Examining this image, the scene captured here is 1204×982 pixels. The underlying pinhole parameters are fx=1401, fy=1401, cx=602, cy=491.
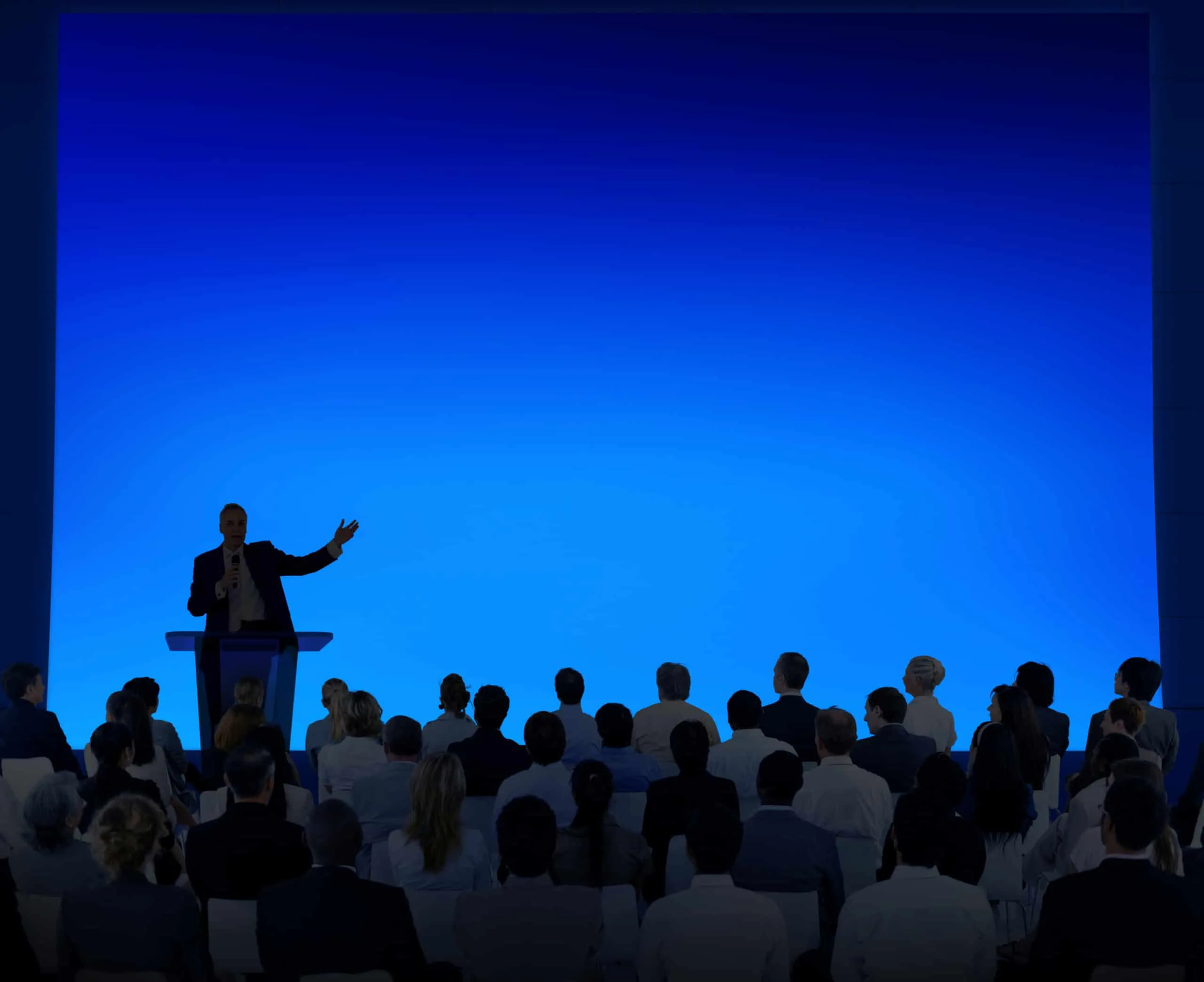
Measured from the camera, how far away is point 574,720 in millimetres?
5277

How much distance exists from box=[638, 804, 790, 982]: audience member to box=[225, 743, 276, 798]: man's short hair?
101cm

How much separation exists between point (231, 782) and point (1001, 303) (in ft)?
20.7

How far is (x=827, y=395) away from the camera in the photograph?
8414 mm

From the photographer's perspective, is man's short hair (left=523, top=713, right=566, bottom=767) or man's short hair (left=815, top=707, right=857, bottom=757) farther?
man's short hair (left=523, top=713, right=566, bottom=767)

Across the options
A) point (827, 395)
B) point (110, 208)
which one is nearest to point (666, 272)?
point (827, 395)

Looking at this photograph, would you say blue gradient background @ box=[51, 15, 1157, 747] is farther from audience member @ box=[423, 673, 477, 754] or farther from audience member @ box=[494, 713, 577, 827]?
audience member @ box=[494, 713, 577, 827]

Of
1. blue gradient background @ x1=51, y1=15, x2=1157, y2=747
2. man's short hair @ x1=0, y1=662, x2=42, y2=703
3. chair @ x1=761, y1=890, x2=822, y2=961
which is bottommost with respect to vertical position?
chair @ x1=761, y1=890, x2=822, y2=961

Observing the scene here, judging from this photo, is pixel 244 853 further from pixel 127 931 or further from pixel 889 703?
pixel 889 703

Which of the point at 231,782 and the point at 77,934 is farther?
the point at 231,782

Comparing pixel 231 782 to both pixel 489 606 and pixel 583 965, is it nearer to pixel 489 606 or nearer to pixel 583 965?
pixel 583 965

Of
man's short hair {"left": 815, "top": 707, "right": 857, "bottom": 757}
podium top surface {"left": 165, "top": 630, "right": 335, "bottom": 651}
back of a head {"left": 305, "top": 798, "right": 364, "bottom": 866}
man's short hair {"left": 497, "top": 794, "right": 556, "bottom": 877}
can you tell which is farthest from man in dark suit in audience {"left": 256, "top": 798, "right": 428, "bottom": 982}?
podium top surface {"left": 165, "top": 630, "right": 335, "bottom": 651}

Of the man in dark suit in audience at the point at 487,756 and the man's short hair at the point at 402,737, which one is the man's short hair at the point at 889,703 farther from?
the man's short hair at the point at 402,737

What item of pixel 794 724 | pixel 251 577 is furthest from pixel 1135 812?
pixel 251 577

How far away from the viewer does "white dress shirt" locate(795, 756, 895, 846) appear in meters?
3.94
